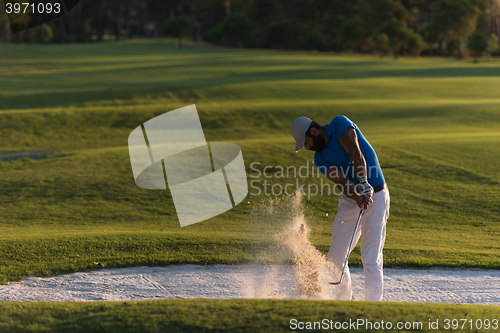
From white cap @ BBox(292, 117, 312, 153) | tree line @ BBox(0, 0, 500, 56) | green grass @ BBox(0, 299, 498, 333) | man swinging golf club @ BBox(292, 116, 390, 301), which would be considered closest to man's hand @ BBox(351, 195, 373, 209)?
man swinging golf club @ BBox(292, 116, 390, 301)

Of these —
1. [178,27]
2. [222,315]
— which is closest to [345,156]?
[222,315]

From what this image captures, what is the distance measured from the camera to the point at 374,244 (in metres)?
5.44

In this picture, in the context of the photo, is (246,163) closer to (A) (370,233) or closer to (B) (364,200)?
(A) (370,233)

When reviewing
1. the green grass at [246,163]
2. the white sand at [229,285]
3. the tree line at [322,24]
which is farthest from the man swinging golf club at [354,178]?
the tree line at [322,24]

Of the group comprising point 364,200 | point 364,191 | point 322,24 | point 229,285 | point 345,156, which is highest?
point 322,24

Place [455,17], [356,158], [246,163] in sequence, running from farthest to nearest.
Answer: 1. [455,17]
2. [246,163]
3. [356,158]

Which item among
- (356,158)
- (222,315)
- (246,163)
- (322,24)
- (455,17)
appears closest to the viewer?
(222,315)

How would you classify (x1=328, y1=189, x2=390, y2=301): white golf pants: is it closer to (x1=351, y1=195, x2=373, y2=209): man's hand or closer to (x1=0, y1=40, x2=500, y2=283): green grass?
(x1=351, y1=195, x2=373, y2=209): man's hand

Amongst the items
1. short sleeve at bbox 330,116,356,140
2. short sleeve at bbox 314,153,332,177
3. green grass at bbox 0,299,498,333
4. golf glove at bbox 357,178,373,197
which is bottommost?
green grass at bbox 0,299,498,333

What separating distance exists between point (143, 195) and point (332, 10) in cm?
7557

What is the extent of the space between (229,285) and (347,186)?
2371 millimetres

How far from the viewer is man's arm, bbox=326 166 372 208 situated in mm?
5191

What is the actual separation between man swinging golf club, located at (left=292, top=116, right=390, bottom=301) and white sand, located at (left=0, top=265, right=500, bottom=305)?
3.27ft

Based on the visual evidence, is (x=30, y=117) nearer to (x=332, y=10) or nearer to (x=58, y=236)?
(x=58, y=236)
